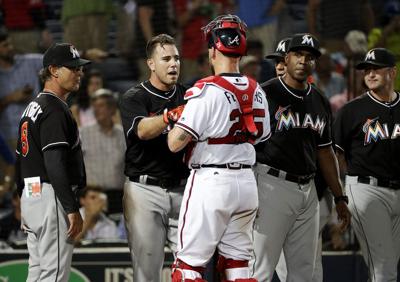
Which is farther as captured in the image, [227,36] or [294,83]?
[294,83]

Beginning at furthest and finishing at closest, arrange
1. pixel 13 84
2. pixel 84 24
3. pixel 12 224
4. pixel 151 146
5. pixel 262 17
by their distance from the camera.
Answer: pixel 262 17, pixel 84 24, pixel 13 84, pixel 12 224, pixel 151 146

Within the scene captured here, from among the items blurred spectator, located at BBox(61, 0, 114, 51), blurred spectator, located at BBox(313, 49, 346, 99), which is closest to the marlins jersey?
blurred spectator, located at BBox(313, 49, 346, 99)

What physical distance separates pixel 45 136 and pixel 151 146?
0.71 meters

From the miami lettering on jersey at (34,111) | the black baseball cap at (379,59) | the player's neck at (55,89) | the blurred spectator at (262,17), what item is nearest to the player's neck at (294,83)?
the black baseball cap at (379,59)

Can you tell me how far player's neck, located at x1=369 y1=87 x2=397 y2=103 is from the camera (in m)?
6.58

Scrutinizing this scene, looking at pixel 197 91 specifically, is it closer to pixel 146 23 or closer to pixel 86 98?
pixel 86 98

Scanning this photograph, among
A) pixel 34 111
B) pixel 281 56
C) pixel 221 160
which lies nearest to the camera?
pixel 221 160

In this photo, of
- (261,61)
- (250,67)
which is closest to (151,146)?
(250,67)

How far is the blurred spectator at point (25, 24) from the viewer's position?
981cm

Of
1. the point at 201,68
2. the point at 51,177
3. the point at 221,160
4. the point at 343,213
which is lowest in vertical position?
the point at 343,213

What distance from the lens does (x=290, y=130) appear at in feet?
19.7

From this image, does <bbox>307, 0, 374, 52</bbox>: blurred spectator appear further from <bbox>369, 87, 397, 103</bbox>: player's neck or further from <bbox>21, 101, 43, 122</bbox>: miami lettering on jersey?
<bbox>21, 101, 43, 122</bbox>: miami lettering on jersey

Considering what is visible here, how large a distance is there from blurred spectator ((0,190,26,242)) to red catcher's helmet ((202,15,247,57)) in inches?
138

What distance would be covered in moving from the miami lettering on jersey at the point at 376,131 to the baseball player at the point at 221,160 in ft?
4.83
